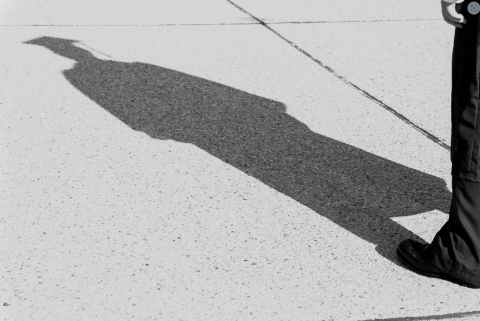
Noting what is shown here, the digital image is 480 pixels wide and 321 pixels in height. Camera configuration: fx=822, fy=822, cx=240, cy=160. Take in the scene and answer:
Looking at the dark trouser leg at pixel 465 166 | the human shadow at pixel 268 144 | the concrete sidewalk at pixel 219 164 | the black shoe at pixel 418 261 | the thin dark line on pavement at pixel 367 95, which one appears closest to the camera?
the dark trouser leg at pixel 465 166

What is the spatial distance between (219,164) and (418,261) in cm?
149

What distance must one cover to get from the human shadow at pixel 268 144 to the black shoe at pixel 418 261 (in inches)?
3.2

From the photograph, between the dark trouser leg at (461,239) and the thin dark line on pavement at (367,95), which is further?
the thin dark line on pavement at (367,95)

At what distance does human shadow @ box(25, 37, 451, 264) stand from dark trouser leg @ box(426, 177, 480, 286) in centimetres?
31

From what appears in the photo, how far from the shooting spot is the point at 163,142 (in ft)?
16.4

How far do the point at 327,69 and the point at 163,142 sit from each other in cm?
195

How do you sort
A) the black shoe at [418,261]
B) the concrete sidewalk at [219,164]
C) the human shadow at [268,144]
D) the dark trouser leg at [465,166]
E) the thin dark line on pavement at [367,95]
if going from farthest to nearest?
the thin dark line on pavement at [367,95]
the human shadow at [268,144]
the black shoe at [418,261]
the concrete sidewalk at [219,164]
the dark trouser leg at [465,166]

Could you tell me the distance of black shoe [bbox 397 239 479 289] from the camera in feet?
11.7

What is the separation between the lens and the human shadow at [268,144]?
168 inches

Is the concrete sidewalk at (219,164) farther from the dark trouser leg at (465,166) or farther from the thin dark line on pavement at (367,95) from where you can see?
the dark trouser leg at (465,166)

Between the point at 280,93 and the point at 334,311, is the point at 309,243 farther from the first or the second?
the point at 280,93

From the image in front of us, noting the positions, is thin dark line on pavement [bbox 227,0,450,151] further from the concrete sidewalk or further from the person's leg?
the person's leg

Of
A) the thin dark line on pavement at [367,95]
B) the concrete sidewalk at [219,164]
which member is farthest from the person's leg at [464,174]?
the thin dark line on pavement at [367,95]

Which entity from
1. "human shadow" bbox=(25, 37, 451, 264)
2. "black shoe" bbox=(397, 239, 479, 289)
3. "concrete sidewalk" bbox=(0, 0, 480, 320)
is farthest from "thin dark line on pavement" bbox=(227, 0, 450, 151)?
"black shoe" bbox=(397, 239, 479, 289)
